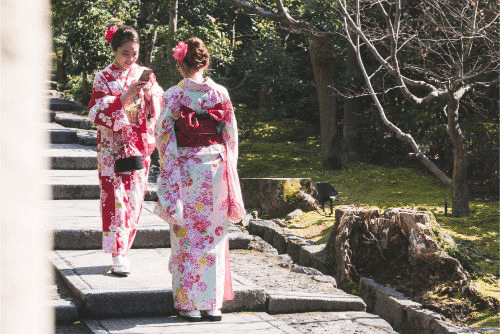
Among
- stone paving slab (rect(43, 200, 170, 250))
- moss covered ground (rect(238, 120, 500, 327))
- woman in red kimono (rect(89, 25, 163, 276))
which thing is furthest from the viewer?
moss covered ground (rect(238, 120, 500, 327))

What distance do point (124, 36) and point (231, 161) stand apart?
125 cm

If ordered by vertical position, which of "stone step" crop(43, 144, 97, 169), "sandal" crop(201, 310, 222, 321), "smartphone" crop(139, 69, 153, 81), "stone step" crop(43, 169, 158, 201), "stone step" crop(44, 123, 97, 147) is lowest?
"sandal" crop(201, 310, 222, 321)

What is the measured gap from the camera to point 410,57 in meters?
13.3

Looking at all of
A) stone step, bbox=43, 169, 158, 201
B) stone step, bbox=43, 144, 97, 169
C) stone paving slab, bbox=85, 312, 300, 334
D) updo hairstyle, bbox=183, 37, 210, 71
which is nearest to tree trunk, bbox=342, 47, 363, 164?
stone step, bbox=43, 144, 97, 169

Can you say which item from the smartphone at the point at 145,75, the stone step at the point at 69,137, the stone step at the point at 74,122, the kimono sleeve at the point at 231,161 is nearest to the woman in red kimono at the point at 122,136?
the smartphone at the point at 145,75

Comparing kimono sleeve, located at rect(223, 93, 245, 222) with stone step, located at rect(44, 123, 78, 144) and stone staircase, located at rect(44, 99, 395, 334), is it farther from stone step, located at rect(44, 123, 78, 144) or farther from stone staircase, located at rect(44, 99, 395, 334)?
stone step, located at rect(44, 123, 78, 144)

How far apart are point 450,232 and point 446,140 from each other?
4076 millimetres

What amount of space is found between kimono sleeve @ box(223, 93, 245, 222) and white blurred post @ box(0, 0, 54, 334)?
4.53m

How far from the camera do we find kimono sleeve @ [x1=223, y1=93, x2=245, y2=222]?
232 inches

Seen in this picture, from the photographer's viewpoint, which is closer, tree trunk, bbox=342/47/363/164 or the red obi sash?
the red obi sash

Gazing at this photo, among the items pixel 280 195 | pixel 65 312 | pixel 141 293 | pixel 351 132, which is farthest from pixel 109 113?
pixel 351 132

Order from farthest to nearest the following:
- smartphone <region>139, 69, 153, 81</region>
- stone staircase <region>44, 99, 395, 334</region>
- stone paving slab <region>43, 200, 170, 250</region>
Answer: stone paving slab <region>43, 200, 170, 250</region> → smartphone <region>139, 69, 153, 81</region> → stone staircase <region>44, 99, 395, 334</region>

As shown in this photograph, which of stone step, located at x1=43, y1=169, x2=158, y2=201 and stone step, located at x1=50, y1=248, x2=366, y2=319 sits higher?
stone step, located at x1=43, y1=169, x2=158, y2=201

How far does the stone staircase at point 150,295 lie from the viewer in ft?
18.2
